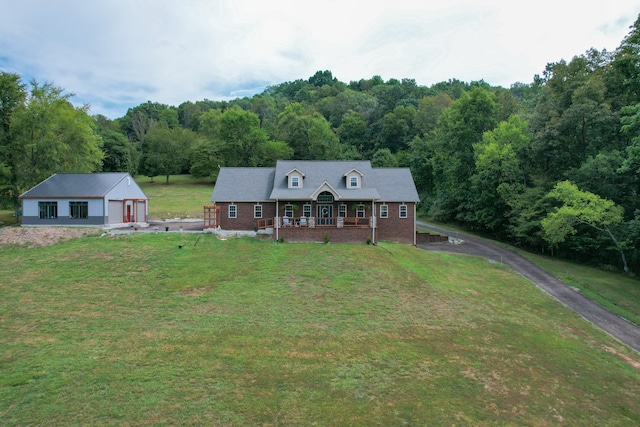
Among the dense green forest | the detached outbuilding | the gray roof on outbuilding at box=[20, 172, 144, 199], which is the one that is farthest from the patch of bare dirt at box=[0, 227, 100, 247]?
the dense green forest

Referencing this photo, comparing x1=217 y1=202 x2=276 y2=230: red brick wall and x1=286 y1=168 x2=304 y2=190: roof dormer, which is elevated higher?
x1=286 y1=168 x2=304 y2=190: roof dormer

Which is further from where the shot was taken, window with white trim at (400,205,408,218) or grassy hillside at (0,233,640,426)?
window with white trim at (400,205,408,218)

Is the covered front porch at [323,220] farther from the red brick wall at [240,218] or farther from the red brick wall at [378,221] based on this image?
the red brick wall at [240,218]

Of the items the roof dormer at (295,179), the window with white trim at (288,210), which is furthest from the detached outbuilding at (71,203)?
the roof dormer at (295,179)

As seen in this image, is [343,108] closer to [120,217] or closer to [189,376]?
[120,217]

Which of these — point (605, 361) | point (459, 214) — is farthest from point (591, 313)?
point (459, 214)

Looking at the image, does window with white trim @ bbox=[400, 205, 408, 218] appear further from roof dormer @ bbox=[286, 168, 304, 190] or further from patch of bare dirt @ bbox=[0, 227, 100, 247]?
patch of bare dirt @ bbox=[0, 227, 100, 247]
